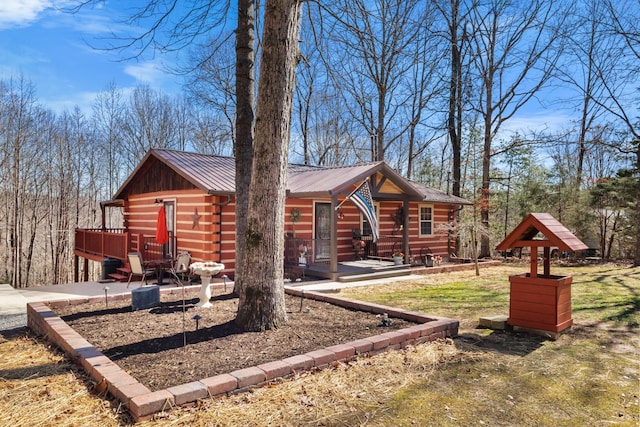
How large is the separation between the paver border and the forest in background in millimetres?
8128

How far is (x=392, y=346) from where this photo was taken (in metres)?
4.48

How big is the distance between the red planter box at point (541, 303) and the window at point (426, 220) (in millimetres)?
10400

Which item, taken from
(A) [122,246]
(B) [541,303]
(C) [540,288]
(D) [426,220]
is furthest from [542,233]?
(A) [122,246]

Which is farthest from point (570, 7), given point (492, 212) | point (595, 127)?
point (492, 212)

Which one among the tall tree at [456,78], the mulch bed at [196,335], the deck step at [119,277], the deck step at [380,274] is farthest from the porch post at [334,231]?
the tall tree at [456,78]

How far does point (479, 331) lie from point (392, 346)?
178 cm

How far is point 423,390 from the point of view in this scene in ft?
11.6

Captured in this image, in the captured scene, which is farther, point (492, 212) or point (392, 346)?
point (492, 212)

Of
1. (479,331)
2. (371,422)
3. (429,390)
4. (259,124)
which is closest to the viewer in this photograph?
(371,422)

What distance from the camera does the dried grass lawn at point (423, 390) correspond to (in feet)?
9.74

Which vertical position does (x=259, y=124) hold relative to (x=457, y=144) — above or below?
below

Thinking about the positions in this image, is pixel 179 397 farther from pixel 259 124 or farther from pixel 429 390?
pixel 259 124

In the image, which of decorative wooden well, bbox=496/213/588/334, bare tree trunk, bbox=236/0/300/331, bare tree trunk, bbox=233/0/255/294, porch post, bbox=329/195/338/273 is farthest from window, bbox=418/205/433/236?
bare tree trunk, bbox=236/0/300/331

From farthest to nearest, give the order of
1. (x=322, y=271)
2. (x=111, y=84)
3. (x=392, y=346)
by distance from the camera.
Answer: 1. (x=111, y=84)
2. (x=322, y=271)
3. (x=392, y=346)
